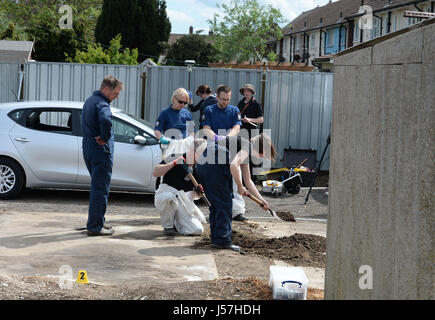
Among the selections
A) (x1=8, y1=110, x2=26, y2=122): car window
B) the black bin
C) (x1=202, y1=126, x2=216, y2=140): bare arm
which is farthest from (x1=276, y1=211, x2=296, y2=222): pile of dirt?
(x1=8, y1=110, x2=26, y2=122): car window

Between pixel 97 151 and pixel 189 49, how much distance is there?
4081 centimetres

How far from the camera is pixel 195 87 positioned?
15188 mm

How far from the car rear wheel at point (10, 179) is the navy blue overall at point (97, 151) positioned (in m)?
3.26

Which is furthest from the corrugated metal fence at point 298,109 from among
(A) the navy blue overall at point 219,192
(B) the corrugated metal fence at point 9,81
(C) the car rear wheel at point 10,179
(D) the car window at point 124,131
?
(A) the navy blue overall at point 219,192

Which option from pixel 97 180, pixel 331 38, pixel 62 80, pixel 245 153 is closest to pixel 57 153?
pixel 97 180

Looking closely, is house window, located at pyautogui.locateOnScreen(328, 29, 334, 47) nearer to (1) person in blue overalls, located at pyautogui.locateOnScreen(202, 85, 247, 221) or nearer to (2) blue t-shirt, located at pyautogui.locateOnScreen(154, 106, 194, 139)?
(2) blue t-shirt, located at pyautogui.locateOnScreen(154, 106, 194, 139)

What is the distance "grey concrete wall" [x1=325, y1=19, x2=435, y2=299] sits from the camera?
11.5 feet

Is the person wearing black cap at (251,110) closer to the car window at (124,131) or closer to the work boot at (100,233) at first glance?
the car window at (124,131)

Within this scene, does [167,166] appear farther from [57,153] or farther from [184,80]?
[184,80]

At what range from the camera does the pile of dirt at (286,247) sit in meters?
7.21

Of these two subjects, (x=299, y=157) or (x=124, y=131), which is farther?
(x=299, y=157)
